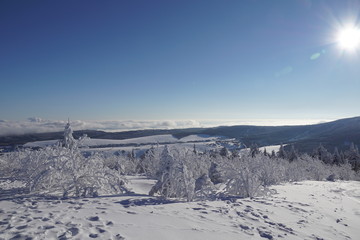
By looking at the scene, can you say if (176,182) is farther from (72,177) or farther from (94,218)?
(94,218)

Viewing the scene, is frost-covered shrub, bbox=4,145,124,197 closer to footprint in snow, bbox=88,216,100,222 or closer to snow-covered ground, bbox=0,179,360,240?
snow-covered ground, bbox=0,179,360,240

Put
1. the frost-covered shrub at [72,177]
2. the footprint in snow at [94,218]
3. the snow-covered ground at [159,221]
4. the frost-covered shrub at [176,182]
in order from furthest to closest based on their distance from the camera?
the frost-covered shrub at [176,182] < the frost-covered shrub at [72,177] < the footprint in snow at [94,218] < the snow-covered ground at [159,221]

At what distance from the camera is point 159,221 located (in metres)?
6.77

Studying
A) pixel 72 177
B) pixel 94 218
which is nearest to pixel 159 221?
pixel 94 218

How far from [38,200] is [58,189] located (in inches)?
80.6

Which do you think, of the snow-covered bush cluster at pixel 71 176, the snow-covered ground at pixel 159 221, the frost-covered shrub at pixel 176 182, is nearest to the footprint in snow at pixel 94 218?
the snow-covered ground at pixel 159 221

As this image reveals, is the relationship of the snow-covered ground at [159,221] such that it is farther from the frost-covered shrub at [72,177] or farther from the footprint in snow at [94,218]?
the frost-covered shrub at [72,177]

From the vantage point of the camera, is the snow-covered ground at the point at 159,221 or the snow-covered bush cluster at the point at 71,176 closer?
the snow-covered ground at the point at 159,221

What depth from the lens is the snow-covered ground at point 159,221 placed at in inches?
218

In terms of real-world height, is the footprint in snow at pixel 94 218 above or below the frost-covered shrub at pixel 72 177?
below

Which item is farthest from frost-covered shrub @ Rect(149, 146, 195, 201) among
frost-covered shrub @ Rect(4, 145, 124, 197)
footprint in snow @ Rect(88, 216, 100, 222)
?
footprint in snow @ Rect(88, 216, 100, 222)

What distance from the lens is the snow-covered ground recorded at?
5547mm

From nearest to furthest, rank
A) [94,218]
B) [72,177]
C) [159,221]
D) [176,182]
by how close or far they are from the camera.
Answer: [94,218], [159,221], [72,177], [176,182]

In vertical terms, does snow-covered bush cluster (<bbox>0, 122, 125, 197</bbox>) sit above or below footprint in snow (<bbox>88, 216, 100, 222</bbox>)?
above
